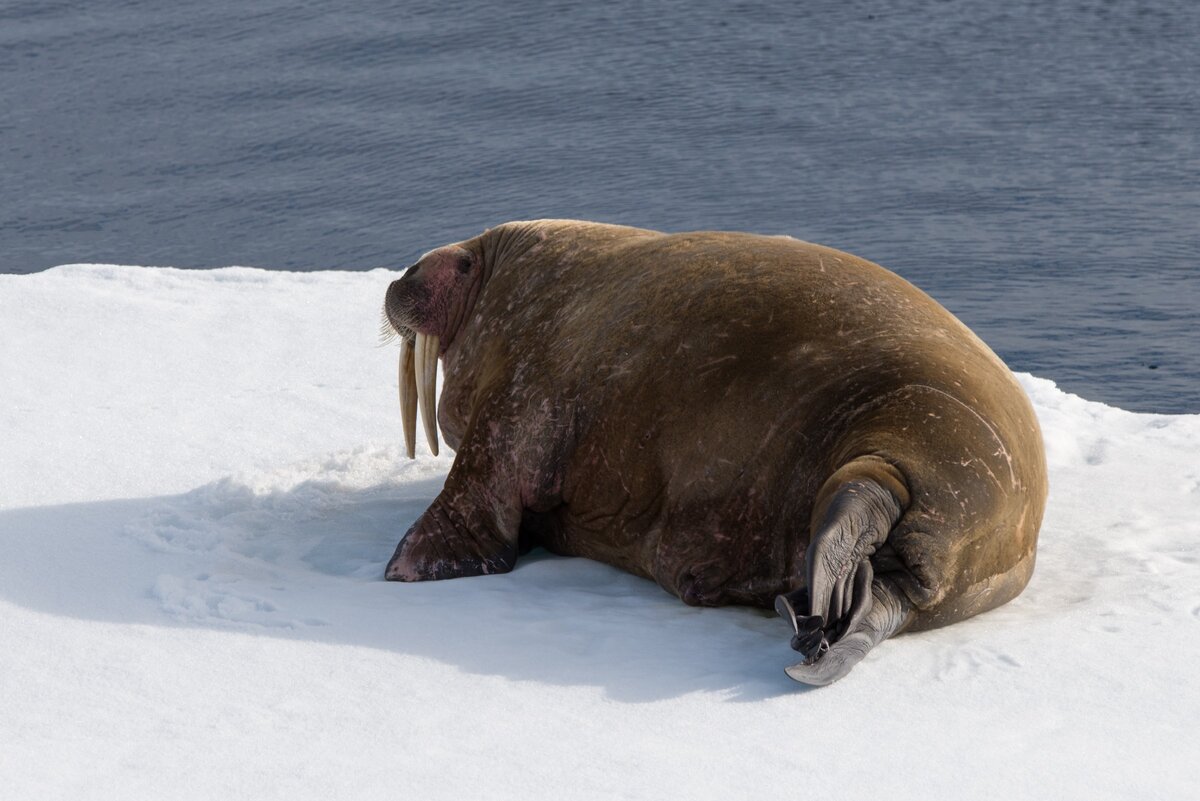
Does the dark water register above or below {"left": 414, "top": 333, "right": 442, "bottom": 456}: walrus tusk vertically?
below

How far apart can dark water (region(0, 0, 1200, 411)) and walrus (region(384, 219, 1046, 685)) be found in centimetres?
452

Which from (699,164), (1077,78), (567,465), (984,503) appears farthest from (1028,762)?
(1077,78)

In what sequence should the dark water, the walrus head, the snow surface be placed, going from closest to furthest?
1. the snow surface
2. the walrus head
3. the dark water

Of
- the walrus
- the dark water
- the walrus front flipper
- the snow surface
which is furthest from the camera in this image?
the dark water

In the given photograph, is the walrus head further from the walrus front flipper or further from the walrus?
the walrus front flipper

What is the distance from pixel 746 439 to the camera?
178 inches

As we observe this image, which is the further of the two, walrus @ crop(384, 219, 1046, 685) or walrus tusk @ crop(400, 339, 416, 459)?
walrus tusk @ crop(400, 339, 416, 459)

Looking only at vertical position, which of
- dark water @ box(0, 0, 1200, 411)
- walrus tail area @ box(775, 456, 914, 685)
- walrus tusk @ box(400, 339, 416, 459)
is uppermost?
walrus tail area @ box(775, 456, 914, 685)

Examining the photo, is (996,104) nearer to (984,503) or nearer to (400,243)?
(400,243)

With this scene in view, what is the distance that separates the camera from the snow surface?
3.47m

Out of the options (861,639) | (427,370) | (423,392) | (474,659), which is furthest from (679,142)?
(861,639)

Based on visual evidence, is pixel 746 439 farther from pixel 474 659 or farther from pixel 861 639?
pixel 474 659

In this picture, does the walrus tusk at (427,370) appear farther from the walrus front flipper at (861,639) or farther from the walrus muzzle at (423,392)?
the walrus front flipper at (861,639)

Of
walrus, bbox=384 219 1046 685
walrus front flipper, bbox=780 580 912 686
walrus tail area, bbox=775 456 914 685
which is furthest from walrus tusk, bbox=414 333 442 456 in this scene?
walrus front flipper, bbox=780 580 912 686
